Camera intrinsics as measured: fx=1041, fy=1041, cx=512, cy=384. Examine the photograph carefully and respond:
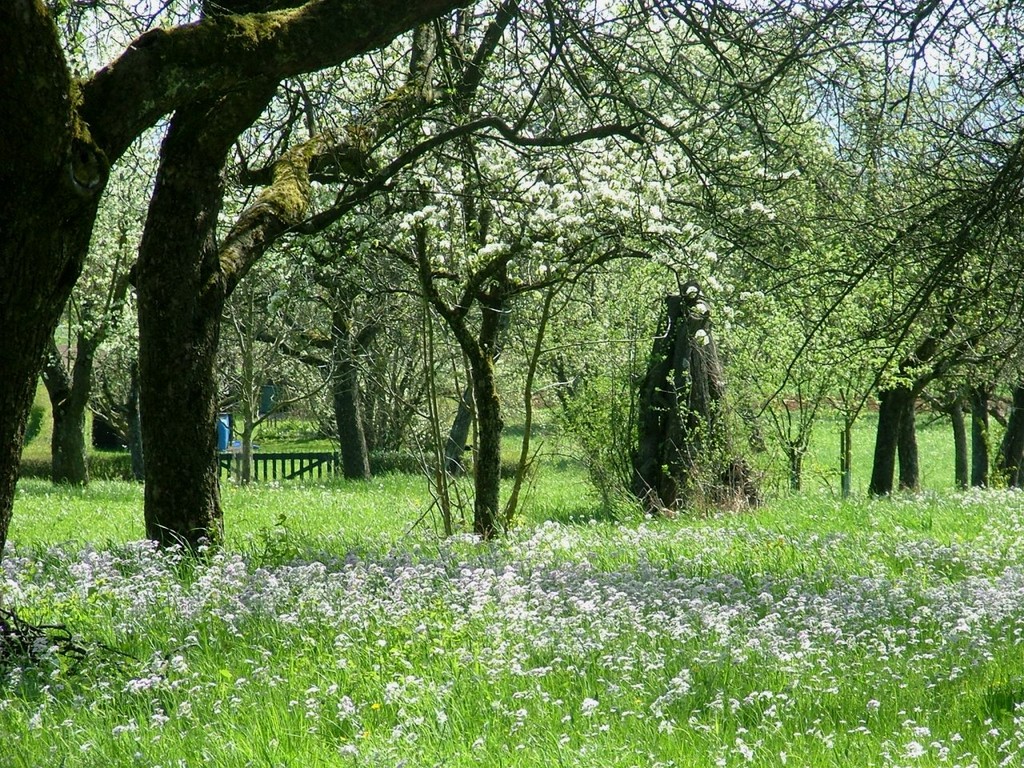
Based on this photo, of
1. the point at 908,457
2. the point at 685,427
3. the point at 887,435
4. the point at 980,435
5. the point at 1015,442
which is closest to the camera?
the point at 685,427

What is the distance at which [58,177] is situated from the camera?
4230 mm

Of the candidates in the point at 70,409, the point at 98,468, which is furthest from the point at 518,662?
the point at 98,468

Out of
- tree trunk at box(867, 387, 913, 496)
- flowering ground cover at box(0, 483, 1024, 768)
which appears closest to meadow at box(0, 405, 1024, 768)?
flowering ground cover at box(0, 483, 1024, 768)

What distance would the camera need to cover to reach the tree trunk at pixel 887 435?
20.3m

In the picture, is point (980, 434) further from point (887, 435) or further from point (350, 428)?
point (350, 428)

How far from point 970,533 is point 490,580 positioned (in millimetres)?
5838

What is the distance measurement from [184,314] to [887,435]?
655 inches

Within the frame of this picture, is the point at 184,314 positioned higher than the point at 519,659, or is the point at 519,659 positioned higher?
the point at 184,314

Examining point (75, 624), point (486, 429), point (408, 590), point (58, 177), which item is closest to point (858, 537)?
point (486, 429)

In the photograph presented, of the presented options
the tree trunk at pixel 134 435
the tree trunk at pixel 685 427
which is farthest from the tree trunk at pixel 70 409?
the tree trunk at pixel 685 427

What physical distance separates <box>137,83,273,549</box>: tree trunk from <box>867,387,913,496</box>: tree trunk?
15674mm

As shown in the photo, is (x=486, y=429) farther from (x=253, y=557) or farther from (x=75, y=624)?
(x=75, y=624)

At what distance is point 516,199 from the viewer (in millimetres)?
9844

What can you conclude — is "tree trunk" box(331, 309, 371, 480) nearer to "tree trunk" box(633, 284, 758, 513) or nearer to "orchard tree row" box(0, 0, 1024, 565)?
"orchard tree row" box(0, 0, 1024, 565)
